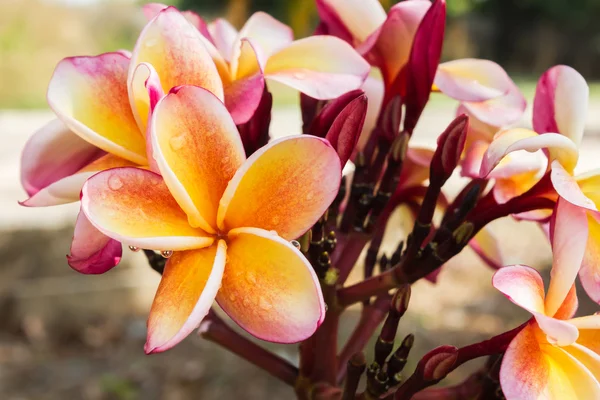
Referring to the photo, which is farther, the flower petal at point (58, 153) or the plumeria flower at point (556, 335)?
the flower petal at point (58, 153)

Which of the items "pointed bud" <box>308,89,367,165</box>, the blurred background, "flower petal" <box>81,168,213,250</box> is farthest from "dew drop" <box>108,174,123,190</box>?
the blurred background

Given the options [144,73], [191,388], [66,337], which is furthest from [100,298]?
[144,73]

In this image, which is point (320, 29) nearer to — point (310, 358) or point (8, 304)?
point (310, 358)

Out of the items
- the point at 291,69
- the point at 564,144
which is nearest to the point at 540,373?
the point at 564,144

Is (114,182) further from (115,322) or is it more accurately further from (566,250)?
(115,322)

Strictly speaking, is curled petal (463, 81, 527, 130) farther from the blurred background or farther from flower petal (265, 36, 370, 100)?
the blurred background

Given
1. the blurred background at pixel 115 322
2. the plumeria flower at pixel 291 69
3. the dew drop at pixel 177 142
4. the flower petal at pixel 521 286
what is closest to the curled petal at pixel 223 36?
the plumeria flower at pixel 291 69

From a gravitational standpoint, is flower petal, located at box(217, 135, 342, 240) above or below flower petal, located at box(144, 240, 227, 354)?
above

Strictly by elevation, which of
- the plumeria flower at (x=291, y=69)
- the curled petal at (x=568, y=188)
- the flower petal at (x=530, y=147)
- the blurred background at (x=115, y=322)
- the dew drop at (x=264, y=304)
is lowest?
the blurred background at (x=115, y=322)

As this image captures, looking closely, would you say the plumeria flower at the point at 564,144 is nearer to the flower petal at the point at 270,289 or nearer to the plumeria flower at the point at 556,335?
the plumeria flower at the point at 556,335
